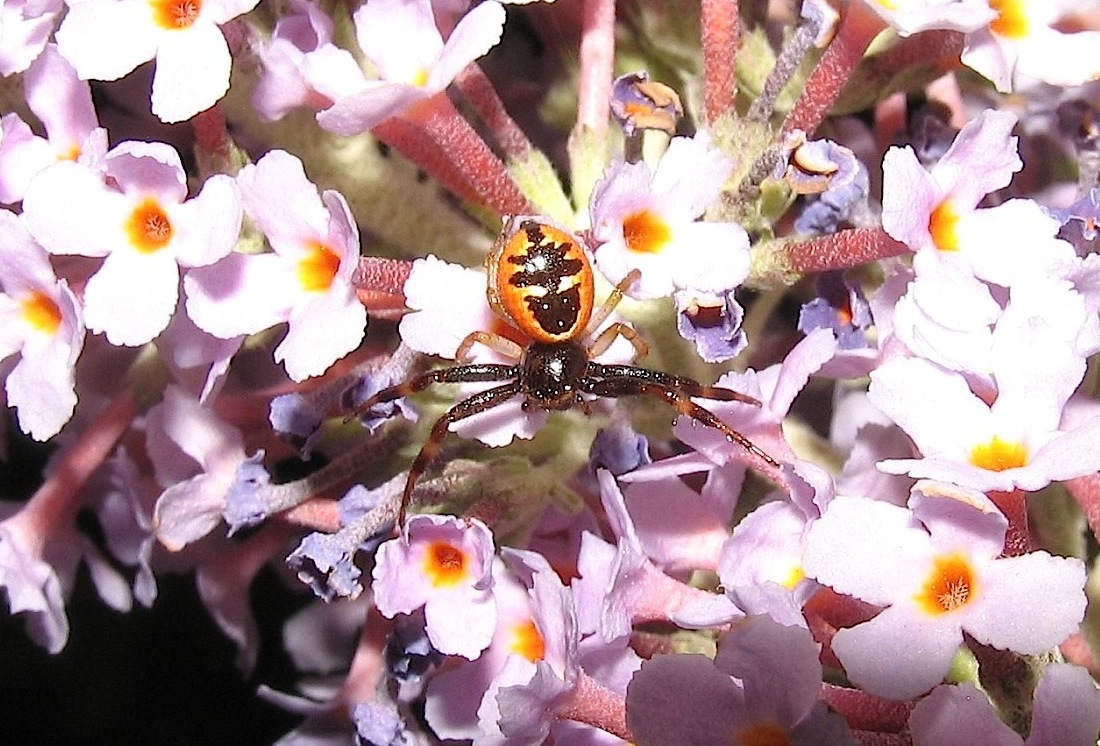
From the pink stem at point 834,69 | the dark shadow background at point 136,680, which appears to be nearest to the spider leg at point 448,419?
the pink stem at point 834,69

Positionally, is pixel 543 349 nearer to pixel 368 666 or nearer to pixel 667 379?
pixel 667 379

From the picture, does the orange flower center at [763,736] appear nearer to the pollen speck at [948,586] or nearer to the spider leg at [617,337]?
the pollen speck at [948,586]

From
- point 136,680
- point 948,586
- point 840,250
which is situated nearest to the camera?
point 948,586

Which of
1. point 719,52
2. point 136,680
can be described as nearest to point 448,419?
→ point 719,52

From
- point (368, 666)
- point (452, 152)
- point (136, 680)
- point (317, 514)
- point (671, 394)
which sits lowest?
point (136, 680)

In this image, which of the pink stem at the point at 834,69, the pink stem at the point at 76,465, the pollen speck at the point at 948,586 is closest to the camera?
the pollen speck at the point at 948,586

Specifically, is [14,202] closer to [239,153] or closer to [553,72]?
[239,153]
